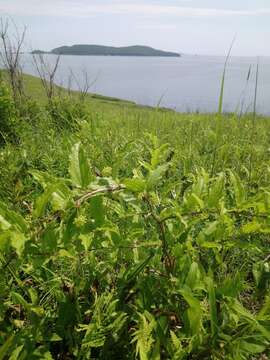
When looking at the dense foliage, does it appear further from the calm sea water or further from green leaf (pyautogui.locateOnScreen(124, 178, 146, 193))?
the calm sea water

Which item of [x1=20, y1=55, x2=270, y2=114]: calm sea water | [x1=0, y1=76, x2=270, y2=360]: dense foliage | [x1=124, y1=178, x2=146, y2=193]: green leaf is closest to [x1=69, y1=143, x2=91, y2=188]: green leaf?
[x1=0, y1=76, x2=270, y2=360]: dense foliage

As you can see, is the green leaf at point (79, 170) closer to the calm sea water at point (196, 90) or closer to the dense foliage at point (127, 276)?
the dense foliage at point (127, 276)

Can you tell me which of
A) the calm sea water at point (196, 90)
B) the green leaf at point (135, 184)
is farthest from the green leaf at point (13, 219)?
the calm sea water at point (196, 90)

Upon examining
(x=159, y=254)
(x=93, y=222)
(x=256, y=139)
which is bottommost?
(x=256, y=139)

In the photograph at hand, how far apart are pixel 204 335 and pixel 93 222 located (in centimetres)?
53

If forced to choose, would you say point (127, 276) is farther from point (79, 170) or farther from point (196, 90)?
point (196, 90)

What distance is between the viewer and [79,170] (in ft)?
3.96

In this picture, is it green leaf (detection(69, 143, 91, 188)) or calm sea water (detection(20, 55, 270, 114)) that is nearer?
green leaf (detection(69, 143, 91, 188))

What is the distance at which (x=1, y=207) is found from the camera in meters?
1.20

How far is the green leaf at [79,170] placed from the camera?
3.91ft

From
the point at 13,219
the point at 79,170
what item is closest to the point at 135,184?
the point at 79,170

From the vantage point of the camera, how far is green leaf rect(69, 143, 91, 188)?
1192 mm

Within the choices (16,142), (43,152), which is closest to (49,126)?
(16,142)

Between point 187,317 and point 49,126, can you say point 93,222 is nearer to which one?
point 187,317
